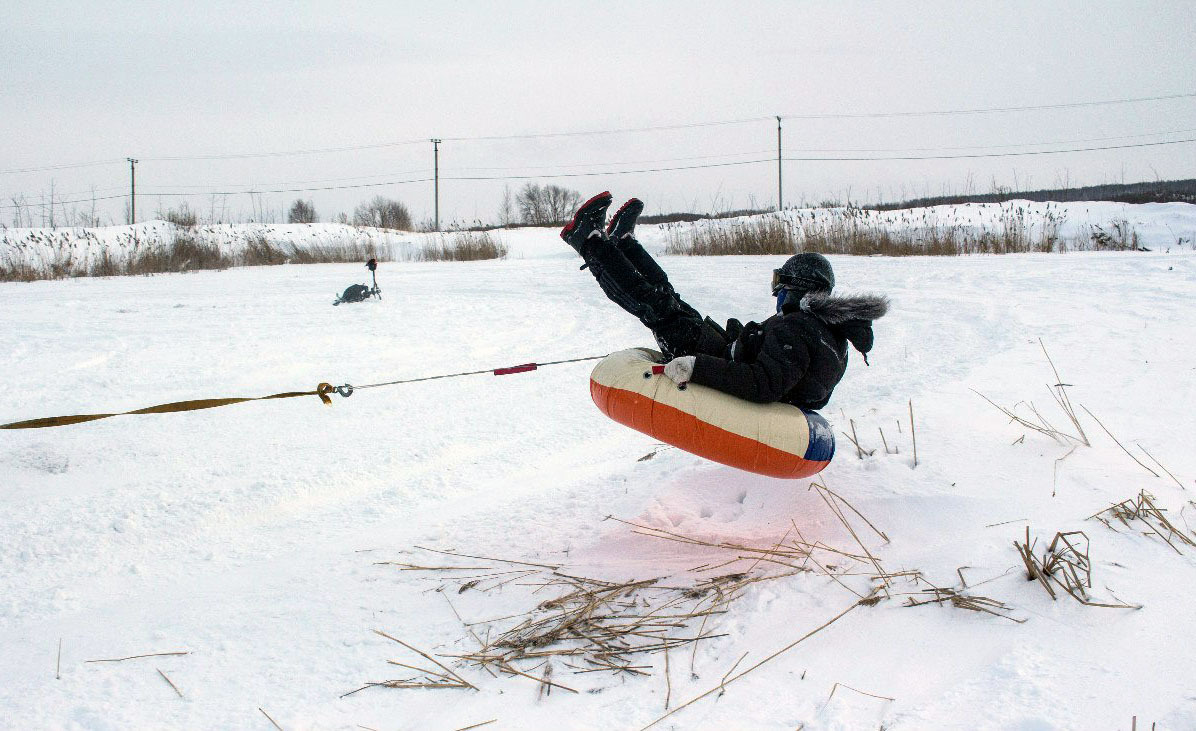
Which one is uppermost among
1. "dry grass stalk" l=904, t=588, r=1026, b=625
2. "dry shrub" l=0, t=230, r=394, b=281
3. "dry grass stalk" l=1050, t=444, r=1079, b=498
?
"dry shrub" l=0, t=230, r=394, b=281

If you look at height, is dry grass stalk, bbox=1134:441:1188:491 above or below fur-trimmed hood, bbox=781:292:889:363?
below

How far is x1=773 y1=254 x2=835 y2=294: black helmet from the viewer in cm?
327

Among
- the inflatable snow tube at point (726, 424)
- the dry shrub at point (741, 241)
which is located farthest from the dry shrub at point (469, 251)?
the inflatable snow tube at point (726, 424)

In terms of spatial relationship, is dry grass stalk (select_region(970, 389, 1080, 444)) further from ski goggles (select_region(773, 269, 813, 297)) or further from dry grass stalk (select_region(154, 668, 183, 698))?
dry grass stalk (select_region(154, 668, 183, 698))

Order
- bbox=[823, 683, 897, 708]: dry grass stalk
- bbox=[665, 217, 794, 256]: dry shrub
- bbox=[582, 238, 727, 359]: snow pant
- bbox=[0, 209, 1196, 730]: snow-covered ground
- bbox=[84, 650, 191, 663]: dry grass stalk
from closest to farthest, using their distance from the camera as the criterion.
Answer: bbox=[823, 683, 897, 708]: dry grass stalk → bbox=[0, 209, 1196, 730]: snow-covered ground → bbox=[84, 650, 191, 663]: dry grass stalk → bbox=[582, 238, 727, 359]: snow pant → bbox=[665, 217, 794, 256]: dry shrub

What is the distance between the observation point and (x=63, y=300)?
8898mm

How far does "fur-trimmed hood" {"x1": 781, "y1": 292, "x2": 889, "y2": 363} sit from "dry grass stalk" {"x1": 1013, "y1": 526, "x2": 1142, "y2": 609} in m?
0.95

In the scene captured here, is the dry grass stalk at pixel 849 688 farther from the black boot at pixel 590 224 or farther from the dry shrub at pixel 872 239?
the dry shrub at pixel 872 239

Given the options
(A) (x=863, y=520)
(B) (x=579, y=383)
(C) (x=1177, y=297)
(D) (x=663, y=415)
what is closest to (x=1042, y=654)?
(A) (x=863, y=520)

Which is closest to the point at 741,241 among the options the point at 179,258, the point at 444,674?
the point at 179,258

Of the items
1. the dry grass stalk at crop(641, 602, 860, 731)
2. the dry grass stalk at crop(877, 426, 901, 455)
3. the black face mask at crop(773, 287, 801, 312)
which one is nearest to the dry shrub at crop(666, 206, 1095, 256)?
the dry grass stalk at crop(877, 426, 901, 455)

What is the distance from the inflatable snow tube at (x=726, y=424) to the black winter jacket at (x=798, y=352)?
8 cm

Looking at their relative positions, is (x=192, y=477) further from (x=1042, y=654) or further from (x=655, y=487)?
(x=1042, y=654)

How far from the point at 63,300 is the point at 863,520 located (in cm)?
915
